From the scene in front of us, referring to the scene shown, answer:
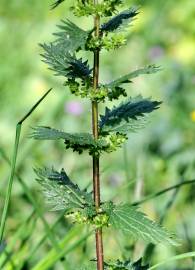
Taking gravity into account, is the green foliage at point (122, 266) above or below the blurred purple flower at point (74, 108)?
below

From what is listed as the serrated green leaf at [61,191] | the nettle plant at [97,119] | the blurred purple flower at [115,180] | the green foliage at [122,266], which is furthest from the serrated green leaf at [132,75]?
the blurred purple flower at [115,180]

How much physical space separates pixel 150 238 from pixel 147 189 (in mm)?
1645

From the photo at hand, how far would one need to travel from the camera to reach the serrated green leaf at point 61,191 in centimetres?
112

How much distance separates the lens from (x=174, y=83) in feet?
10.7

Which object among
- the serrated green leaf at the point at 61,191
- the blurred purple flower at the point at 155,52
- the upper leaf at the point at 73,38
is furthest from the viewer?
the blurred purple flower at the point at 155,52

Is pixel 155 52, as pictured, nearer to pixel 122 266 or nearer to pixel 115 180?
pixel 115 180

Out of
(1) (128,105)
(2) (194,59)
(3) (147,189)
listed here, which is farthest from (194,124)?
(1) (128,105)

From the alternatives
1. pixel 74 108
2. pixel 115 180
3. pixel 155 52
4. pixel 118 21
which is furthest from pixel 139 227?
pixel 155 52

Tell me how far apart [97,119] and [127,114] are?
3.7 inches

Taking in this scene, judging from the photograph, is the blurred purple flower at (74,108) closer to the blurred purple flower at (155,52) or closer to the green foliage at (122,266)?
the blurred purple flower at (155,52)

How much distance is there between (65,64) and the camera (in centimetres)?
109

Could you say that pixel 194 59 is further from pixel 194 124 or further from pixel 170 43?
pixel 194 124

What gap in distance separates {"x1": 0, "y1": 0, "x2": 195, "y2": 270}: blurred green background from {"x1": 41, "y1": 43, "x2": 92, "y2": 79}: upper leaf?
0.58m

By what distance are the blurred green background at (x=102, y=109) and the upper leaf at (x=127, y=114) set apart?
49 cm
